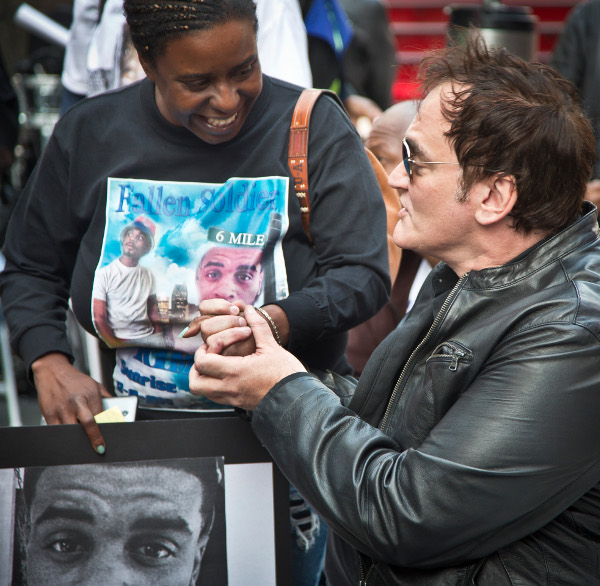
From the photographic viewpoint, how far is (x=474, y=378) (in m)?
1.47

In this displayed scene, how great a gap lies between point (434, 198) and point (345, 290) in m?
0.36

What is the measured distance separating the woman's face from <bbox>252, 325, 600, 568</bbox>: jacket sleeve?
85cm

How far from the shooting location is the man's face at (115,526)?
69.1 inches

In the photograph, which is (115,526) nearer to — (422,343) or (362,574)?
(362,574)

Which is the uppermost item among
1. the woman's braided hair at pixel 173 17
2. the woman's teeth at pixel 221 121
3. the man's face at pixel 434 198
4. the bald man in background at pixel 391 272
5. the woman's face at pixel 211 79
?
the woman's braided hair at pixel 173 17

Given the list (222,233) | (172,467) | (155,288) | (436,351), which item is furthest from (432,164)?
(172,467)

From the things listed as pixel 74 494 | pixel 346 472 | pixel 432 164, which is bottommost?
pixel 74 494

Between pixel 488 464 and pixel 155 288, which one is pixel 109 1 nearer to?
pixel 155 288

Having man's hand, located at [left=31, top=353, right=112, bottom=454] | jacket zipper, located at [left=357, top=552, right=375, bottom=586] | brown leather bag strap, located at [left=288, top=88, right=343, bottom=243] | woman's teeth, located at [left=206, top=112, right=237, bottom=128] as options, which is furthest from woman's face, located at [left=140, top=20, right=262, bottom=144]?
jacket zipper, located at [left=357, top=552, right=375, bottom=586]

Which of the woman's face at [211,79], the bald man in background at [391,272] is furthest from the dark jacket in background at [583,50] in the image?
the woman's face at [211,79]

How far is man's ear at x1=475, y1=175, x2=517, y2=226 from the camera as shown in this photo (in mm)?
1560

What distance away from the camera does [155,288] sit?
1.93m

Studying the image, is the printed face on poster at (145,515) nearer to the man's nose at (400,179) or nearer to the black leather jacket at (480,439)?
the black leather jacket at (480,439)

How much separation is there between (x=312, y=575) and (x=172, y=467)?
1.90 ft
